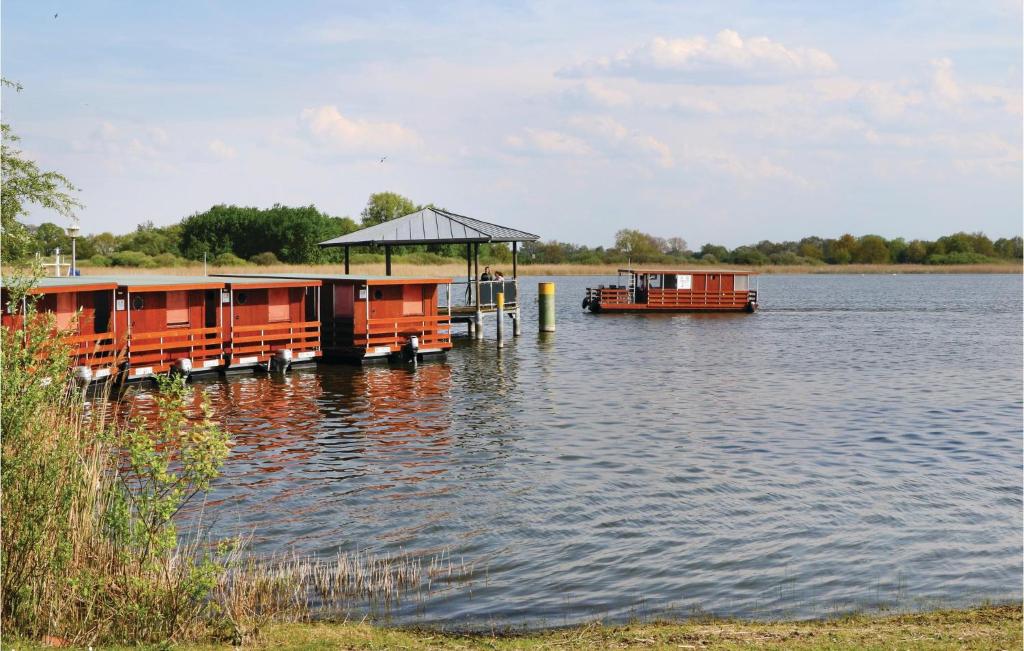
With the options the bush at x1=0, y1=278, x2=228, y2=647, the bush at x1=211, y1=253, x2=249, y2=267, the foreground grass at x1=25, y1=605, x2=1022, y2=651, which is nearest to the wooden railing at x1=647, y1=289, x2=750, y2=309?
the bush at x1=211, y1=253, x2=249, y2=267

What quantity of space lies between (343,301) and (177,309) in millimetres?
7078

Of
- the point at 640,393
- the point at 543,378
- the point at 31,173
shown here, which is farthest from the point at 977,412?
the point at 31,173

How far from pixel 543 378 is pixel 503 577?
22709 mm

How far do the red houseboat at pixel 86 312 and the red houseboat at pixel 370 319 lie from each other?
357 inches

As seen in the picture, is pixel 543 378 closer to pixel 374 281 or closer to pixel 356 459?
pixel 374 281

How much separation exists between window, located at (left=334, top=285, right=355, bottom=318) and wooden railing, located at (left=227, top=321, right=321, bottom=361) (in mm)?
1415

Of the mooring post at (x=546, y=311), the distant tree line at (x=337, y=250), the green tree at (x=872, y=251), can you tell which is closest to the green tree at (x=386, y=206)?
the distant tree line at (x=337, y=250)

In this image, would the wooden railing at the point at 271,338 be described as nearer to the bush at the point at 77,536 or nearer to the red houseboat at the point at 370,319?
the red houseboat at the point at 370,319

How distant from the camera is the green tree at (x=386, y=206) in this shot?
530 feet

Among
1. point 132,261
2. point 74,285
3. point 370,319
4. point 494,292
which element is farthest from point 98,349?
point 132,261

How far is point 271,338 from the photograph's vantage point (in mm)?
34656

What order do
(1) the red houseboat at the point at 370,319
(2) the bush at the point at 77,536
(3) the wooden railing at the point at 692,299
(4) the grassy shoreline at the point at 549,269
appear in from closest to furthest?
(2) the bush at the point at 77,536
(1) the red houseboat at the point at 370,319
(3) the wooden railing at the point at 692,299
(4) the grassy shoreline at the point at 549,269

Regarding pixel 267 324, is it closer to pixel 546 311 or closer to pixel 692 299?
pixel 546 311

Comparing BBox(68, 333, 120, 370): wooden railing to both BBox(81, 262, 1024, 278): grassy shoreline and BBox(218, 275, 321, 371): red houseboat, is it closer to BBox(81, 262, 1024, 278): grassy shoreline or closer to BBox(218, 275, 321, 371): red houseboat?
BBox(218, 275, 321, 371): red houseboat
